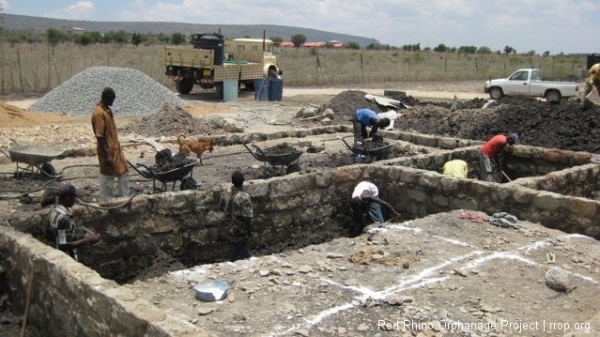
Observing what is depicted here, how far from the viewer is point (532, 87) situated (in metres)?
24.8

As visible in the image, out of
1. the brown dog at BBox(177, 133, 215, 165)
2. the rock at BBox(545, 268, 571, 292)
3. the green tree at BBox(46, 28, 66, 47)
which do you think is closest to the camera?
the rock at BBox(545, 268, 571, 292)

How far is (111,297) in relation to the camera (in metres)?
4.26

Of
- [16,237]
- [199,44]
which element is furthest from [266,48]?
[16,237]

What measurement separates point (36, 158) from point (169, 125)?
6.00 m

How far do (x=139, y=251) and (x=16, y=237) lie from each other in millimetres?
2108

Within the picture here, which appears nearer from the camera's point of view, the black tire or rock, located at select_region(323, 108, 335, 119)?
rock, located at select_region(323, 108, 335, 119)

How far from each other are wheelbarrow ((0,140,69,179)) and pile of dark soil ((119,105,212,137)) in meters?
4.99

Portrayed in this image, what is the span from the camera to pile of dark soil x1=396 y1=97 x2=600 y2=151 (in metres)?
14.0

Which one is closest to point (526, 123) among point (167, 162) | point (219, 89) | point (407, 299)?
point (167, 162)

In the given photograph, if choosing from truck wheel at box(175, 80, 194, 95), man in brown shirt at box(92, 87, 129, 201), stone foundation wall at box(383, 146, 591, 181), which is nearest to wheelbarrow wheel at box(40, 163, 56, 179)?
man in brown shirt at box(92, 87, 129, 201)

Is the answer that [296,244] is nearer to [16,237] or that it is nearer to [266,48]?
[16,237]

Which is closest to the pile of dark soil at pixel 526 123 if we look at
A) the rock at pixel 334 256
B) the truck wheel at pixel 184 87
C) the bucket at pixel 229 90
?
the bucket at pixel 229 90

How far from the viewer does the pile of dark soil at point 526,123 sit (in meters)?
14.0

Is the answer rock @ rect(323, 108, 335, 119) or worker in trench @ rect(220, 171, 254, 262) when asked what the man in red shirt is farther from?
rock @ rect(323, 108, 335, 119)
